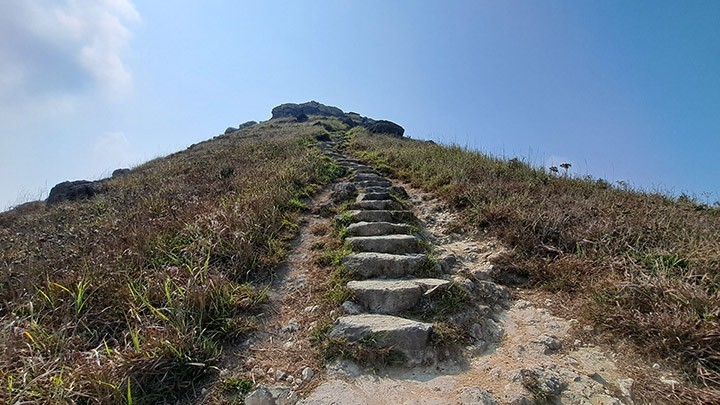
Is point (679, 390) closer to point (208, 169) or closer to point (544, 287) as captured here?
point (544, 287)

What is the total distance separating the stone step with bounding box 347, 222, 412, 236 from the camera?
5355 mm

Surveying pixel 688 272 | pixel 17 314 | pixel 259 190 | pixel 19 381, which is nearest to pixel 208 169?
pixel 259 190

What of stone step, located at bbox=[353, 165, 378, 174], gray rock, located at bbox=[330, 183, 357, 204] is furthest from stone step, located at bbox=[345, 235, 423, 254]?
stone step, located at bbox=[353, 165, 378, 174]

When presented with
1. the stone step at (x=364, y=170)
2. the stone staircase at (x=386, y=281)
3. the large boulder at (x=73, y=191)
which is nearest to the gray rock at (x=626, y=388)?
the stone staircase at (x=386, y=281)

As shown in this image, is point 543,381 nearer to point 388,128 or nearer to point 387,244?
point 387,244

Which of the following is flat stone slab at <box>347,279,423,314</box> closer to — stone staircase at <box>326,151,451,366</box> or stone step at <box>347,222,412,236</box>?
stone staircase at <box>326,151,451,366</box>

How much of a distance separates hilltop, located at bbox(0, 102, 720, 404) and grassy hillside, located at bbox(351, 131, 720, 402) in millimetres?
20

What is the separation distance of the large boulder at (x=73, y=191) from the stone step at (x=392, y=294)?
455 inches

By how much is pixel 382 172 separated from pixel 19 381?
8.63 meters

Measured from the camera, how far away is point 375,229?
5.38 metres

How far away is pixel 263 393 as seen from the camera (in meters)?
2.67

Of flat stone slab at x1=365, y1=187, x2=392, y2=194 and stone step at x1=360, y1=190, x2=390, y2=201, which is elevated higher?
flat stone slab at x1=365, y1=187, x2=392, y2=194

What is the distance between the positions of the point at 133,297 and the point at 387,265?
110 inches

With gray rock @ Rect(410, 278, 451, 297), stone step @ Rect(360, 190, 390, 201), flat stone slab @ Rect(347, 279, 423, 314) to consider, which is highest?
stone step @ Rect(360, 190, 390, 201)
